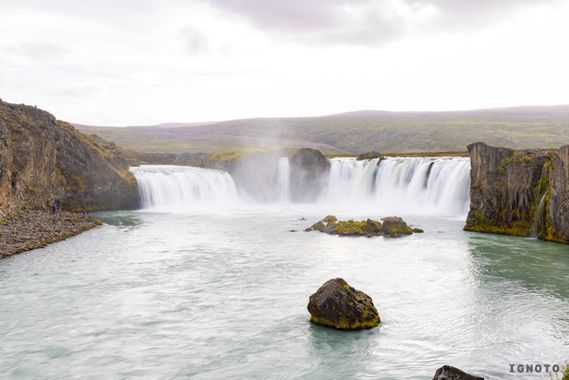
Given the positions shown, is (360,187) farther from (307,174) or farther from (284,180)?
(284,180)

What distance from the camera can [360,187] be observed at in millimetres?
73312

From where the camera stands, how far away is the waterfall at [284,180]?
78.7 meters

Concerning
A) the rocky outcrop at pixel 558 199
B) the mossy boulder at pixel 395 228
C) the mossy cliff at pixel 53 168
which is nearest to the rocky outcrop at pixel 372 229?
the mossy boulder at pixel 395 228

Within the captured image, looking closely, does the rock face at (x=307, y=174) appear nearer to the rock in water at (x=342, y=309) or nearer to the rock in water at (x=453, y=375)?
the rock in water at (x=342, y=309)

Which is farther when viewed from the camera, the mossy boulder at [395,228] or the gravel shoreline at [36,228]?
the mossy boulder at [395,228]

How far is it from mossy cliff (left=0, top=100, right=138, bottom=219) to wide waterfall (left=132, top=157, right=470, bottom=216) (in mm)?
4259

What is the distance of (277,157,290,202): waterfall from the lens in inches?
3098

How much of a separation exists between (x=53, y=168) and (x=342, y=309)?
148 ft

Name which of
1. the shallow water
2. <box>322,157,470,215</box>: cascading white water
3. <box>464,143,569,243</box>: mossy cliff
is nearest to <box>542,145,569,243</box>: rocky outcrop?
<box>464,143,569,243</box>: mossy cliff

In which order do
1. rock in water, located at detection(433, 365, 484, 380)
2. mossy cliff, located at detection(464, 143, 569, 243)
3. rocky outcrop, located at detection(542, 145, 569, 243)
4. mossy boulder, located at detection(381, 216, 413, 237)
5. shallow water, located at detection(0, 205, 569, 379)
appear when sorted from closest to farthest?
rock in water, located at detection(433, 365, 484, 380) < shallow water, located at detection(0, 205, 569, 379) < rocky outcrop, located at detection(542, 145, 569, 243) < mossy cliff, located at detection(464, 143, 569, 243) < mossy boulder, located at detection(381, 216, 413, 237)

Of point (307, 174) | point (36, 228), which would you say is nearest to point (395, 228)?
point (36, 228)

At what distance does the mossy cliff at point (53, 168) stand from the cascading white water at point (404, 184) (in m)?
31.9

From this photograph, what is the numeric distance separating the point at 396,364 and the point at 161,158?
352 ft

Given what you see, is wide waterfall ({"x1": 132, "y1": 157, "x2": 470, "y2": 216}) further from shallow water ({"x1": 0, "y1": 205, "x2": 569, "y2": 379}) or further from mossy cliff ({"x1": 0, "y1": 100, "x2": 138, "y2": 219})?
shallow water ({"x1": 0, "y1": 205, "x2": 569, "y2": 379})
